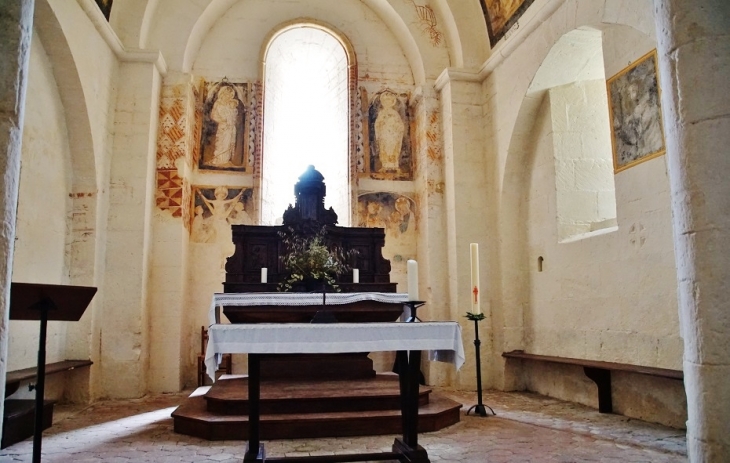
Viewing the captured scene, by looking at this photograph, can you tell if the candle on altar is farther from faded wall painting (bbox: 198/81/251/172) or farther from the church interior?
faded wall painting (bbox: 198/81/251/172)

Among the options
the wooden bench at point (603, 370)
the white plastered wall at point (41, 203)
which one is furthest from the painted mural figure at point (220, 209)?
the wooden bench at point (603, 370)

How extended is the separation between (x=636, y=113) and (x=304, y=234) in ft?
14.1

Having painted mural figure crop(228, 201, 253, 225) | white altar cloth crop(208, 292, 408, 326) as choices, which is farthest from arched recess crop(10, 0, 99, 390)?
painted mural figure crop(228, 201, 253, 225)

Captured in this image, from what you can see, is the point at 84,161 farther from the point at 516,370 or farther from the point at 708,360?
the point at 708,360

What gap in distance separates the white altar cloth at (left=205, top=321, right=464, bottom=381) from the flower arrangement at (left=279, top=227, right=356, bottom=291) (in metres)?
2.19

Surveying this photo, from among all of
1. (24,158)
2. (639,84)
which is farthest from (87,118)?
(639,84)

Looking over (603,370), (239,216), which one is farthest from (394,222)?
(603,370)

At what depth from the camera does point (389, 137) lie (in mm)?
9945

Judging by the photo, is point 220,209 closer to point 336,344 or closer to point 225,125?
point 225,125

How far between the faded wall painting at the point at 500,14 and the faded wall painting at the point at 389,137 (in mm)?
1937

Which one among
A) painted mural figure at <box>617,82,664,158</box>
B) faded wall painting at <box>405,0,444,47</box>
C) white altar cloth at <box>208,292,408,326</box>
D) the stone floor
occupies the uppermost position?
faded wall painting at <box>405,0,444,47</box>

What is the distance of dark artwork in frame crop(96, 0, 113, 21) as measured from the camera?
24.5 feet

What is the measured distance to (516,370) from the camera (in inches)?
323

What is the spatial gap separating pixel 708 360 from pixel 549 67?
5.27 meters
